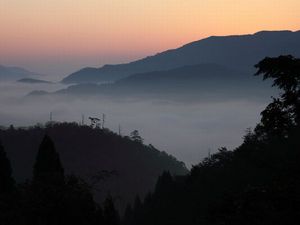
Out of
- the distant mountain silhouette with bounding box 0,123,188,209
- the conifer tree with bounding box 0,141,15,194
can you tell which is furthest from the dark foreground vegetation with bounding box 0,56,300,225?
the distant mountain silhouette with bounding box 0,123,188,209

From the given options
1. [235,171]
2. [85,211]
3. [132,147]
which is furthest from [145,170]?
[85,211]

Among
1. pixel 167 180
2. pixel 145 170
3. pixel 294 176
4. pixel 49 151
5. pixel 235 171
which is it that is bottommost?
pixel 145 170

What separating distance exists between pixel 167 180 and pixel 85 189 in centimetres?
4373

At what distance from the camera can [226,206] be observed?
734cm

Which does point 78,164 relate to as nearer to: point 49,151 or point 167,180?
point 167,180

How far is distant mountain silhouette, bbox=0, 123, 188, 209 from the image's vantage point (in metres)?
96.7

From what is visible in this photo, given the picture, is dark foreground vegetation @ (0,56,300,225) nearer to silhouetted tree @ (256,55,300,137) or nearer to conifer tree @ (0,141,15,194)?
silhouetted tree @ (256,55,300,137)

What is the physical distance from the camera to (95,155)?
106 meters

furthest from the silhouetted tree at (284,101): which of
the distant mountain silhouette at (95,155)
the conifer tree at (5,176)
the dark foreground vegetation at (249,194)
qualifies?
the distant mountain silhouette at (95,155)

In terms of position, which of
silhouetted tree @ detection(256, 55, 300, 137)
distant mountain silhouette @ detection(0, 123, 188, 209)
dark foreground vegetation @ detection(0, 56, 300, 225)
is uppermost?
silhouetted tree @ detection(256, 55, 300, 137)

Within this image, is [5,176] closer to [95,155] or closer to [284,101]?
[284,101]

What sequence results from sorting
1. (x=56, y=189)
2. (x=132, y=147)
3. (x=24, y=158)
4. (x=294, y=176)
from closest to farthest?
1. (x=294, y=176)
2. (x=56, y=189)
3. (x=24, y=158)
4. (x=132, y=147)

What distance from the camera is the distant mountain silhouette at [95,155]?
3806 inches

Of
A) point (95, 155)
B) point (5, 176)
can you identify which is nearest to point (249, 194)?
point (5, 176)
